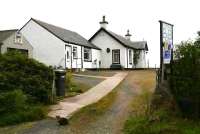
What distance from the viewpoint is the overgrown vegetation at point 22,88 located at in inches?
630

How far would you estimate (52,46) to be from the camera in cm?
4100

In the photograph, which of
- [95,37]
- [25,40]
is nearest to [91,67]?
[95,37]

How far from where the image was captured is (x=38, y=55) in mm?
42594

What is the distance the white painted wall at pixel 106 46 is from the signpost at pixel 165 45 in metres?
31.3

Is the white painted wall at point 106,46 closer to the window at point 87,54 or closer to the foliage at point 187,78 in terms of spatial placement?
the window at point 87,54

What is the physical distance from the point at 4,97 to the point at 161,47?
22.0 ft

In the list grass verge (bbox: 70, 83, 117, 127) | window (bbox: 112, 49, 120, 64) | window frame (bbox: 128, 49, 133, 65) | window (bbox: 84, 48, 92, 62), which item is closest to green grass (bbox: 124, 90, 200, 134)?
grass verge (bbox: 70, 83, 117, 127)

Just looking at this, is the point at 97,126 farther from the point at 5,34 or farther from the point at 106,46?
the point at 106,46

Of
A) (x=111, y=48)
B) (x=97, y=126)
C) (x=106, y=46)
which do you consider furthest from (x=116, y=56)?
(x=97, y=126)

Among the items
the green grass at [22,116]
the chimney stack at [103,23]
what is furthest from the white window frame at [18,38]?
the green grass at [22,116]

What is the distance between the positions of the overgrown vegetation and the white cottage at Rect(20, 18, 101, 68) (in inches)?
779

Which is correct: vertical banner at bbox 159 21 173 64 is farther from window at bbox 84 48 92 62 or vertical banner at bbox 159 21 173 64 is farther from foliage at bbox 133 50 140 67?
foliage at bbox 133 50 140 67

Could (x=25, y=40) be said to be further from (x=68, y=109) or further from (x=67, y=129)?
(x=67, y=129)

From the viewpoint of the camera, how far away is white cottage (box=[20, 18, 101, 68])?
40.5 metres
